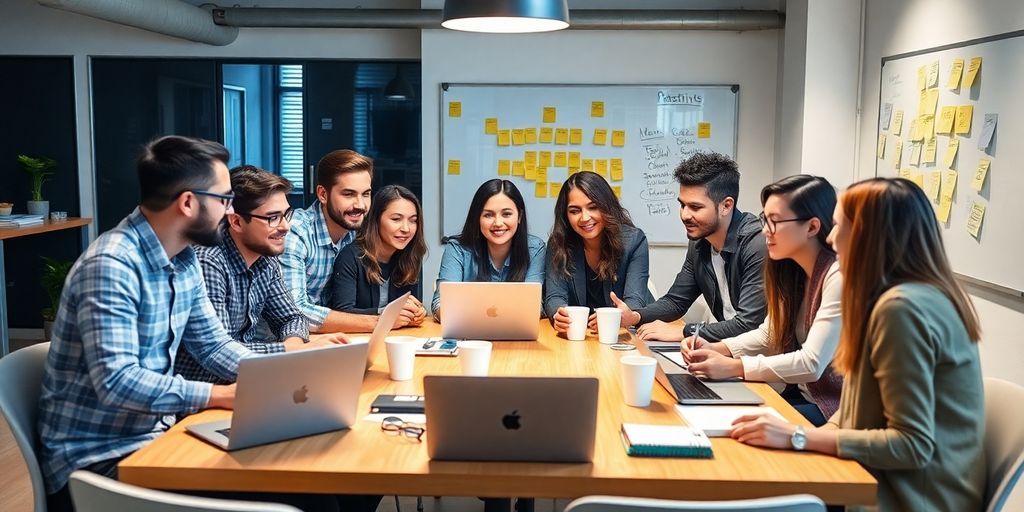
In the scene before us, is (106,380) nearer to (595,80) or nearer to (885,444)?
(885,444)

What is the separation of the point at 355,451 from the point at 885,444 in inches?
39.4

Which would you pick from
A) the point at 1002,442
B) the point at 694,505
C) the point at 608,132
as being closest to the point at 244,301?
the point at 694,505

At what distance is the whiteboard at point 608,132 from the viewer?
564 cm

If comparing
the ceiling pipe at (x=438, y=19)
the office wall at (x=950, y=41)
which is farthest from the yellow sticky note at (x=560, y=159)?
the office wall at (x=950, y=41)

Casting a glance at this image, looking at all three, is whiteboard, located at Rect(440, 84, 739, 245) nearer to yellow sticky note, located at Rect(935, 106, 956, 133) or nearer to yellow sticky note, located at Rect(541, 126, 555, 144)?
yellow sticky note, located at Rect(541, 126, 555, 144)

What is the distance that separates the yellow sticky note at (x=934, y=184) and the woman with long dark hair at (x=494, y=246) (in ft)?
5.51

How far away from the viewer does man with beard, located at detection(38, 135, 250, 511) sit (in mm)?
1949

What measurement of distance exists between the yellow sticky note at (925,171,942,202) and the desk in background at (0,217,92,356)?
464cm

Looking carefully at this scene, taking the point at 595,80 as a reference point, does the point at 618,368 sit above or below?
below

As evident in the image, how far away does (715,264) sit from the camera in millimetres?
3355

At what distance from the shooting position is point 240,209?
9.02 feet

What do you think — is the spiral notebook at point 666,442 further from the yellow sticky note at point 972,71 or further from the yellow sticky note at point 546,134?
the yellow sticky note at point 546,134

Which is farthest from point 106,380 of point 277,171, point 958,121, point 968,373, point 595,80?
point 277,171

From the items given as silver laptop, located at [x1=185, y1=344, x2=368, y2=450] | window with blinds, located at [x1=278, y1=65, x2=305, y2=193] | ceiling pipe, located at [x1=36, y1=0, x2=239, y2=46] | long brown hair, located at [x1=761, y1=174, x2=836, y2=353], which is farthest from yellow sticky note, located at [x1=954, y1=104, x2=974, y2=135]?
window with blinds, located at [x1=278, y1=65, x2=305, y2=193]
